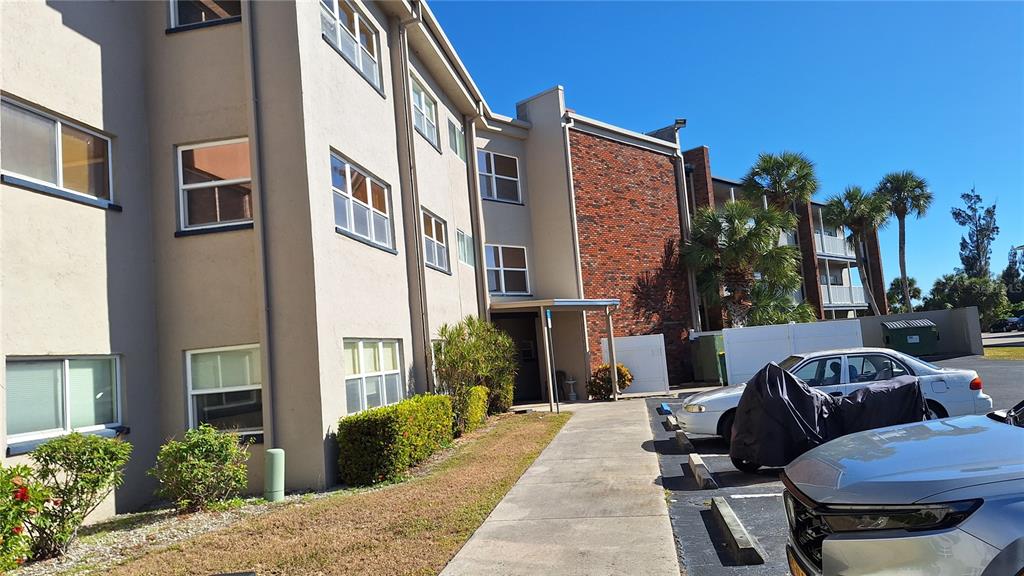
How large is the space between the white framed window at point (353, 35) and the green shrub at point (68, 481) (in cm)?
697

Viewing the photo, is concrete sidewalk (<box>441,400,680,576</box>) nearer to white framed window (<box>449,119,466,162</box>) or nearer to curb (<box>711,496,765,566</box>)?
curb (<box>711,496,765,566</box>)

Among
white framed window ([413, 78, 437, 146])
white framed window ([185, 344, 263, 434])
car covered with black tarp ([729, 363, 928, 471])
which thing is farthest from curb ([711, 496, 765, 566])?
white framed window ([413, 78, 437, 146])

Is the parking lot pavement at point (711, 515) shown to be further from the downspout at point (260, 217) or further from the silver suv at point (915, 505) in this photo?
the downspout at point (260, 217)

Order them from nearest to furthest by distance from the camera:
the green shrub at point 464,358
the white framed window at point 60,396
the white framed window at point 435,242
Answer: the white framed window at point 60,396, the green shrub at point 464,358, the white framed window at point 435,242

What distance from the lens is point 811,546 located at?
370 centimetres

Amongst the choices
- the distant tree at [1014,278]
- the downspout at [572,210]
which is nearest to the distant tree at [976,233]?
the distant tree at [1014,278]

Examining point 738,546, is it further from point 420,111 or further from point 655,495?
point 420,111

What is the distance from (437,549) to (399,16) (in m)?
11.5

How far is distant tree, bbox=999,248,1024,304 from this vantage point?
69000mm

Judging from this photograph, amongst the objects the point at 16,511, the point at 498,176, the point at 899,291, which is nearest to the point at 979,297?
the point at 899,291

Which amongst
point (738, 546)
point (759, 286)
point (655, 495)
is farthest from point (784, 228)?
point (738, 546)

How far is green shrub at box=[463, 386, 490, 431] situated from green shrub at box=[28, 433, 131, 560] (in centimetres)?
772

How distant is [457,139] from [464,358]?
294 inches

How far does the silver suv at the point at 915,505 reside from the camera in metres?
2.91
